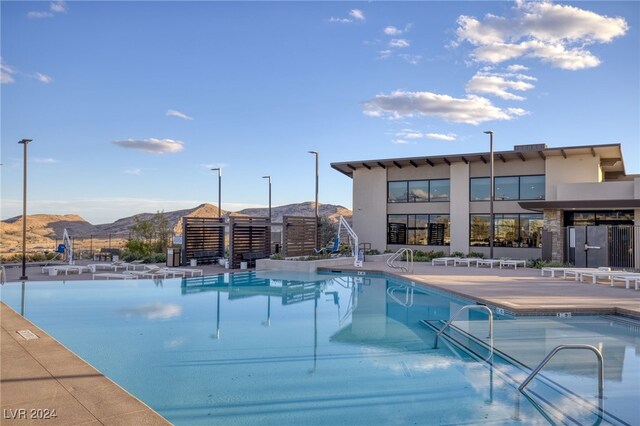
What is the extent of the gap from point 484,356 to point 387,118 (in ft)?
70.9

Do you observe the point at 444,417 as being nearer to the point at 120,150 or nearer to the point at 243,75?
the point at 243,75

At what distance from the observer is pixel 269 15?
55.1 feet

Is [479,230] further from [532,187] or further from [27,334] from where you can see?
[27,334]

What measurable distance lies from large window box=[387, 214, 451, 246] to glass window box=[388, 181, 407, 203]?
880mm

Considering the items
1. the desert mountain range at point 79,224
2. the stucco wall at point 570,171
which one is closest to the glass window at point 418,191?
the stucco wall at point 570,171

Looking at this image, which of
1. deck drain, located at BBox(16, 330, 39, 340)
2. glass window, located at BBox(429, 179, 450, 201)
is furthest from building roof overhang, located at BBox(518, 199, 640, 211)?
deck drain, located at BBox(16, 330, 39, 340)

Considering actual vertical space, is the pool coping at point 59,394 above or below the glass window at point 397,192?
below

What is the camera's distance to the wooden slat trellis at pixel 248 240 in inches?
795

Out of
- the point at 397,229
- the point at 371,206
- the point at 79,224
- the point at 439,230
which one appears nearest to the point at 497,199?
the point at 439,230

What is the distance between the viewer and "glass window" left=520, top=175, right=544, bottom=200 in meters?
23.4

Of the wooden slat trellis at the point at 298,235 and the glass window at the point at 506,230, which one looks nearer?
the wooden slat trellis at the point at 298,235

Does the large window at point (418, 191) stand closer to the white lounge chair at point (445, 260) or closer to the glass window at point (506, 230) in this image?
the glass window at point (506, 230)

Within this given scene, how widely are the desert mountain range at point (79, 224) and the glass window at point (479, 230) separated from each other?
88.9 ft

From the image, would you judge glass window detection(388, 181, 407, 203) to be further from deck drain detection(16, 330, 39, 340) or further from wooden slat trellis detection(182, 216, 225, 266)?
deck drain detection(16, 330, 39, 340)
